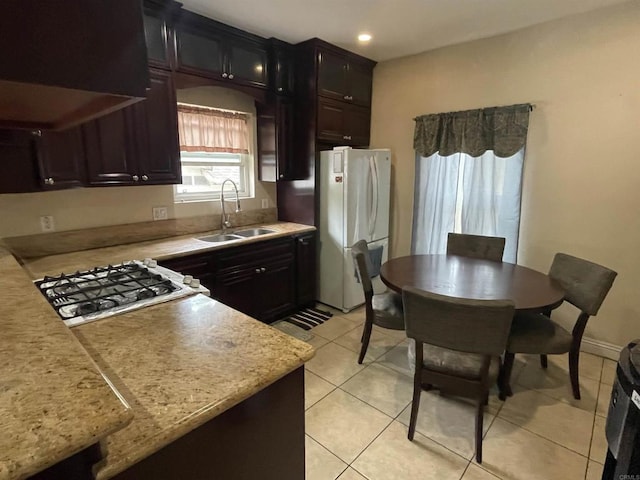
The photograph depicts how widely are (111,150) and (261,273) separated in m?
1.49

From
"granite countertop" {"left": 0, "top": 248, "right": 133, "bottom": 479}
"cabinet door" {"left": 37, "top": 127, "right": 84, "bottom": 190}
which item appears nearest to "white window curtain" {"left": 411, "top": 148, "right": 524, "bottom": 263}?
"cabinet door" {"left": 37, "top": 127, "right": 84, "bottom": 190}

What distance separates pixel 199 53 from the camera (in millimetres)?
2744

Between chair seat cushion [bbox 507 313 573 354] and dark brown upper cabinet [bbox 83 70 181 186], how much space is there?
8.74ft

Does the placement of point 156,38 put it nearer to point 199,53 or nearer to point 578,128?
point 199,53

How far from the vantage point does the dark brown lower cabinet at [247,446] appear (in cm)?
83

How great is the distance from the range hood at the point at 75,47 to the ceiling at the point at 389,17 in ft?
7.04

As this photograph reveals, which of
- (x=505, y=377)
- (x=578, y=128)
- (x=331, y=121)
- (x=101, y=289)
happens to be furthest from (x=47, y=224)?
(x=578, y=128)

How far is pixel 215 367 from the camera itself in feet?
3.28

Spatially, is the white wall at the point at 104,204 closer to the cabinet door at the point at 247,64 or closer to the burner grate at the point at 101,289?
the cabinet door at the point at 247,64

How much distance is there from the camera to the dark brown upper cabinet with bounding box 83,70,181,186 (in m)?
2.34

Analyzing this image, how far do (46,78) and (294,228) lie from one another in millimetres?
2848

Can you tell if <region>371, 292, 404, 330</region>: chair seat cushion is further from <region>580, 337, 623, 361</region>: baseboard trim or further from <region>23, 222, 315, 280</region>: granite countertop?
<region>580, 337, 623, 361</region>: baseboard trim

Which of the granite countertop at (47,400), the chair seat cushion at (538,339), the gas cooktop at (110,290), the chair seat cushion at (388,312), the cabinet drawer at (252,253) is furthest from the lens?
the cabinet drawer at (252,253)

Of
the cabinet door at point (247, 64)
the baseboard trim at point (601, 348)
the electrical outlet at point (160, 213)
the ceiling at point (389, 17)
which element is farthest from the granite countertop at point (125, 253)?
the baseboard trim at point (601, 348)
